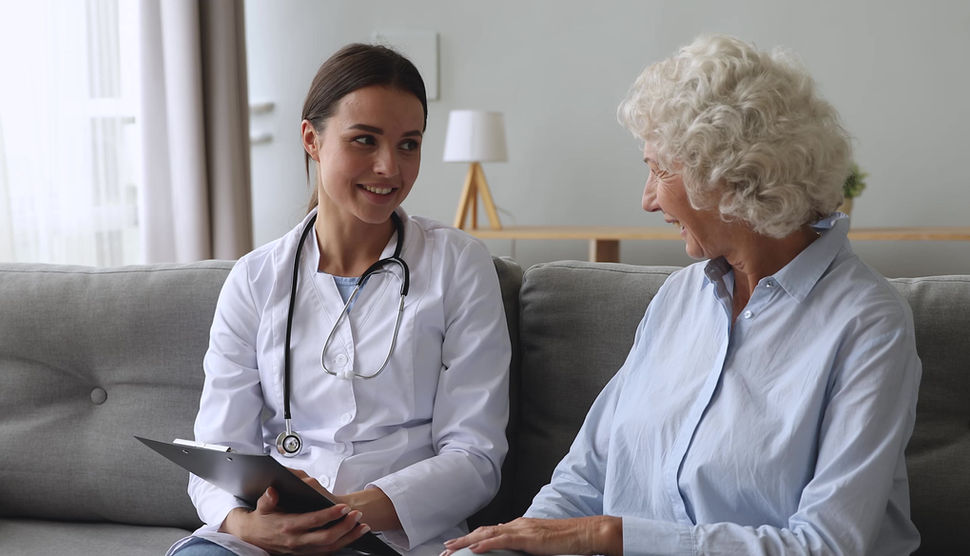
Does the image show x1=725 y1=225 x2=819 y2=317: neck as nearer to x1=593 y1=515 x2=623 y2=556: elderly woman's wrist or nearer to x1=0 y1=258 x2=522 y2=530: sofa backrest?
x1=593 y1=515 x2=623 y2=556: elderly woman's wrist

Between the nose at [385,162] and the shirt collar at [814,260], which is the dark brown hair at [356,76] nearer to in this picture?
the nose at [385,162]

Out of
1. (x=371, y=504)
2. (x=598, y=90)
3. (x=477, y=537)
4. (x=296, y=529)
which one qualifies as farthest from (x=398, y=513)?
(x=598, y=90)

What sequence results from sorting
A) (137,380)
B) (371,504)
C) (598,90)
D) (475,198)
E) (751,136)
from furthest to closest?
(598,90) < (475,198) < (137,380) < (371,504) < (751,136)

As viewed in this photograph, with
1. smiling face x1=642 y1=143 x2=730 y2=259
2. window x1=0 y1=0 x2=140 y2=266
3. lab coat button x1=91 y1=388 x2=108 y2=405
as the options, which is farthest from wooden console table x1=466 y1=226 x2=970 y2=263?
smiling face x1=642 y1=143 x2=730 y2=259

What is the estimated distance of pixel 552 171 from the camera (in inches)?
176

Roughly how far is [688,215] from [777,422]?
1.03 feet

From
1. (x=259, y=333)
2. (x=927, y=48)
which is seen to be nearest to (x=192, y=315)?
(x=259, y=333)

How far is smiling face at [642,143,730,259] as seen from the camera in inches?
52.5

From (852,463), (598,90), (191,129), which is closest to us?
(852,463)

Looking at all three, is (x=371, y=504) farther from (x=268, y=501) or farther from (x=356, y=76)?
(x=356, y=76)

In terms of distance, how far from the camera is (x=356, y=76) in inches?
66.1

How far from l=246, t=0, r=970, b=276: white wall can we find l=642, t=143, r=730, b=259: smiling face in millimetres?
2905

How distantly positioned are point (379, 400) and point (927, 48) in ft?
10.8

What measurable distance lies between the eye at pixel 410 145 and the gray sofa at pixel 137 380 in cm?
29
